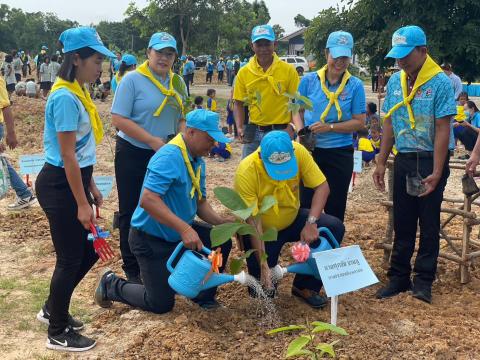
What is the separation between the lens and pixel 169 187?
3.03m

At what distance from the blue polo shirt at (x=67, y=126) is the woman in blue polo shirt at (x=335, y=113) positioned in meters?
1.56

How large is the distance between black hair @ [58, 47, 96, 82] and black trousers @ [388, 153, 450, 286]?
6.71 ft

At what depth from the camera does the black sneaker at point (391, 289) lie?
144 inches

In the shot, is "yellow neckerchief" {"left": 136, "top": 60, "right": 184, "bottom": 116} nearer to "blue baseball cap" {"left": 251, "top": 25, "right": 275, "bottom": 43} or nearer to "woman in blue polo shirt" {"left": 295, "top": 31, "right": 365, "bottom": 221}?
"blue baseball cap" {"left": 251, "top": 25, "right": 275, "bottom": 43}

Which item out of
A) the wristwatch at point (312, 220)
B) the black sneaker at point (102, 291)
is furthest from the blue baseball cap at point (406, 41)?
the black sneaker at point (102, 291)

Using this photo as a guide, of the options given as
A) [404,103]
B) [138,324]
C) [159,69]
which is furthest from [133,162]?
[404,103]

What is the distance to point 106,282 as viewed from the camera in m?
3.47

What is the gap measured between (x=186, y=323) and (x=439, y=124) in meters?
1.90

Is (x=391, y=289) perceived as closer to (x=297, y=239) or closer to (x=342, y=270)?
(x=297, y=239)

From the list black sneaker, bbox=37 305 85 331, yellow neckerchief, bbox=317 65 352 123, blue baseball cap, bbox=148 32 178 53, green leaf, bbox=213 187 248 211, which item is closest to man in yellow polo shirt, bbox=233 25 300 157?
yellow neckerchief, bbox=317 65 352 123

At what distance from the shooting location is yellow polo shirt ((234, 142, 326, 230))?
124 inches

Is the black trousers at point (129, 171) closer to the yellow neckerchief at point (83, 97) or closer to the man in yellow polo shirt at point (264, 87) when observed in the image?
the yellow neckerchief at point (83, 97)

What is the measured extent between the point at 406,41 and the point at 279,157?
3.62 feet

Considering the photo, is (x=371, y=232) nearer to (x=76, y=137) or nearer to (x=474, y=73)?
(x=76, y=137)
